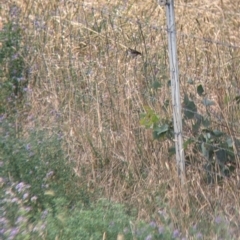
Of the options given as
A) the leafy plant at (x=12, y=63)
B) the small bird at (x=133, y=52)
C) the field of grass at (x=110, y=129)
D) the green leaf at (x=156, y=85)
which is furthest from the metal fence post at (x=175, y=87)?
the leafy plant at (x=12, y=63)

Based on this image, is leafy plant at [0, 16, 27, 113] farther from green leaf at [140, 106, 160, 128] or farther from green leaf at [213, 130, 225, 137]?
green leaf at [213, 130, 225, 137]

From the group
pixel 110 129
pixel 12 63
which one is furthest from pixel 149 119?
pixel 12 63

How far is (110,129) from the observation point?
600 cm

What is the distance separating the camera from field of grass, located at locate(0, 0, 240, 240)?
4457 mm

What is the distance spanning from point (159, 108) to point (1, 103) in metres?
1.87

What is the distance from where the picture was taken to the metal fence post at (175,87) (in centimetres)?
510

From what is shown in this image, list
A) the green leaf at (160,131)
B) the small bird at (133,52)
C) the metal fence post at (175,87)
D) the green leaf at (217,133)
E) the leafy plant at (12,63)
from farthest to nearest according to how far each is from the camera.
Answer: the leafy plant at (12,63), the small bird at (133,52), the green leaf at (160,131), the green leaf at (217,133), the metal fence post at (175,87)

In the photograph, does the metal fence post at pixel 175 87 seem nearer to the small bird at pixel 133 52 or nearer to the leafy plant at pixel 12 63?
the small bird at pixel 133 52

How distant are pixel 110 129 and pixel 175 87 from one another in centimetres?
100

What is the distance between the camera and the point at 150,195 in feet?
17.2

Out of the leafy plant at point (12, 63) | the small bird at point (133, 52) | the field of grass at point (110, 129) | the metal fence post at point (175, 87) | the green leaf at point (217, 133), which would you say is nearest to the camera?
the field of grass at point (110, 129)

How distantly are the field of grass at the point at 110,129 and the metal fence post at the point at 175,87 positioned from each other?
0.27 ft

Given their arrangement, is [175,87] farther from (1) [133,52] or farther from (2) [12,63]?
(2) [12,63]

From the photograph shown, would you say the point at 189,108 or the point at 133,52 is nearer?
the point at 189,108
